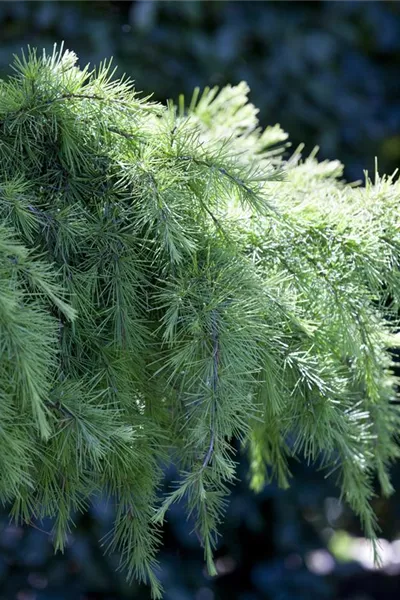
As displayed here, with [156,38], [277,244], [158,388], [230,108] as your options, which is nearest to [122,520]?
[158,388]

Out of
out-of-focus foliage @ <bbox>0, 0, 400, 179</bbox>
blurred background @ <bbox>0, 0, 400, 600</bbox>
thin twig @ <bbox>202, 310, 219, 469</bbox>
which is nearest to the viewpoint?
thin twig @ <bbox>202, 310, 219, 469</bbox>

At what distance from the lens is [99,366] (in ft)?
1.34

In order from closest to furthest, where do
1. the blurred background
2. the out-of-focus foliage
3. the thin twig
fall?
1. the thin twig
2. the blurred background
3. the out-of-focus foliage

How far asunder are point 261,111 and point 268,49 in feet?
0.47

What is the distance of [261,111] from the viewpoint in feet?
4.51

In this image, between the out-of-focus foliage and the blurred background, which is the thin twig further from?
the out-of-focus foliage

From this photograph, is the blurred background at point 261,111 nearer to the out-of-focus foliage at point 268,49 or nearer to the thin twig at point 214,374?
the out-of-focus foliage at point 268,49

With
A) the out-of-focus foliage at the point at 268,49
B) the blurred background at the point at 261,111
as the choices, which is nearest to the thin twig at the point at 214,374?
the blurred background at the point at 261,111

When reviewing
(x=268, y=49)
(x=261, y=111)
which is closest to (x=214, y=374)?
(x=261, y=111)

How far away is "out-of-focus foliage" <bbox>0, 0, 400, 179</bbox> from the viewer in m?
1.33

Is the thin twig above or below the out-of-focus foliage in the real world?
below

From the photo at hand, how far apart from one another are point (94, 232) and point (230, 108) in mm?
244

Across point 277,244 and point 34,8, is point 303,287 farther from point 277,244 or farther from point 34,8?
point 34,8

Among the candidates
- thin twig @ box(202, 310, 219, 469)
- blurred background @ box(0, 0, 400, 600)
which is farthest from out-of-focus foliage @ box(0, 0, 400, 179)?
thin twig @ box(202, 310, 219, 469)
